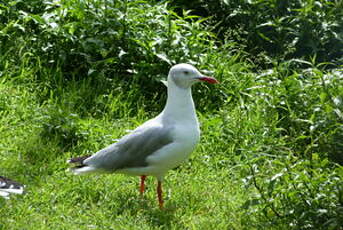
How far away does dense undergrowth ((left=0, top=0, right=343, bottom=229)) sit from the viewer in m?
5.12

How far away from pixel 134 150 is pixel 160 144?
226 mm

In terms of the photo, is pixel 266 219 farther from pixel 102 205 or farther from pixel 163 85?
pixel 163 85

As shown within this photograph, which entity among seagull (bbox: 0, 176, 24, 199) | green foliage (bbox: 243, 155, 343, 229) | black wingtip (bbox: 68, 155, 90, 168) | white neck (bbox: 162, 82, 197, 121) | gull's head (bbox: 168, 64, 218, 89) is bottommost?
green foliage (bbox: 243, 155, 343, 229)

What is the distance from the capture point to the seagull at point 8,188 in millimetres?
4879

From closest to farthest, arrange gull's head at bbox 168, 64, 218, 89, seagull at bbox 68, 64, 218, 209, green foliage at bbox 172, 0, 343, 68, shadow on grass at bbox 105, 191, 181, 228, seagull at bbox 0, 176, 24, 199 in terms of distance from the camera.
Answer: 1. seagull at bbox 0, 176, 24, 199
2. shadow on grass at bbox 105, 191, 181, 228
3. seagull at bbox 68, 64, 218, 209
4. gull's head at bbox 168, 64, 218, 89
5. green foliage at bbox 172, 0, 343, 68

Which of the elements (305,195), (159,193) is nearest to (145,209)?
(159,193)

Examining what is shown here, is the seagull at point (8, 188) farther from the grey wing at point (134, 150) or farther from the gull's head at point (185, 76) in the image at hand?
the gull's head at point (185, 76)

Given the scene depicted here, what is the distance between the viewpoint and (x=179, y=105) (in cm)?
549

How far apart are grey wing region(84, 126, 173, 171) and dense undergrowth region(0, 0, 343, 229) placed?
24 cm

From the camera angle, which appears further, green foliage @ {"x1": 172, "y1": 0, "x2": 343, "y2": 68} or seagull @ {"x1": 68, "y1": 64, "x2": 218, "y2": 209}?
green foliage @ {"x1": 172, "y1": 0, "x2": 343, "y2": 68}

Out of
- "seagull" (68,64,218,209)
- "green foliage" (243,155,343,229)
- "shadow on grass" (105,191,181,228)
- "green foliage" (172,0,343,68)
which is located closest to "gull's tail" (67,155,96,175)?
"seagull" (68,64,218,209)

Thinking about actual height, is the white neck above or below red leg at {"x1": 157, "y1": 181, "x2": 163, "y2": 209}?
above

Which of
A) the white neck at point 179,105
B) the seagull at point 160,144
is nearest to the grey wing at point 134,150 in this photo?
the seagull at point 160,144

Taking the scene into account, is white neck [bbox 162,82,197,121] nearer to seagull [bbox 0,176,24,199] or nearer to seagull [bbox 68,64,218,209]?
seagull [bbox 68,64,218,209]
